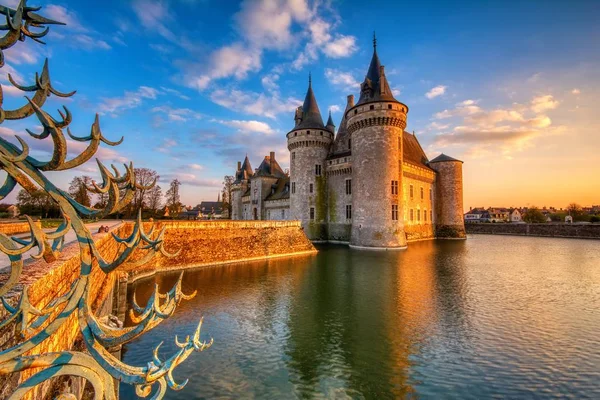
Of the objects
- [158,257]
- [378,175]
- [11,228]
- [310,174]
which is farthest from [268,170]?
[11,228]

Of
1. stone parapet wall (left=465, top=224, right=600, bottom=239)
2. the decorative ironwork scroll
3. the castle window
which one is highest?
the castle window

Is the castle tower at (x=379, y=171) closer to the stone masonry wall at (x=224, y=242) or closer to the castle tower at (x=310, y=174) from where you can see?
the castle tower at (x=310, y=174)

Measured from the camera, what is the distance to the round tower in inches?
1662

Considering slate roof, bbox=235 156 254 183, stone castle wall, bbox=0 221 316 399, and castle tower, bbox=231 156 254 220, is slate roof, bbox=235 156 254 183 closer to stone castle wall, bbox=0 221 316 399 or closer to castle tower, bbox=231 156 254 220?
castle tower, bbox=231 156 254 220

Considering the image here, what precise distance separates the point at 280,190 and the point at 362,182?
15701 mm

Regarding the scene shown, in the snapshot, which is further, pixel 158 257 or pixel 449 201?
pixel 449 201

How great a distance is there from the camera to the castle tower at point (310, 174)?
116 feet

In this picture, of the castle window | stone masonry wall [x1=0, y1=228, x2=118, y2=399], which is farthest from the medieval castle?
stone masonry wall [x1=0, y1=228, x2=118, y2=399]

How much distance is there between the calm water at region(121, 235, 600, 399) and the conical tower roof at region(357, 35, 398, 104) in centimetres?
1945

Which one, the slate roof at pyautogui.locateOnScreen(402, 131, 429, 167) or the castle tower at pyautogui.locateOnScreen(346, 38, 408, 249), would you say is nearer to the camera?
the castle tower at pyautogui.locateOnScreen(346, 38, 408, 249)

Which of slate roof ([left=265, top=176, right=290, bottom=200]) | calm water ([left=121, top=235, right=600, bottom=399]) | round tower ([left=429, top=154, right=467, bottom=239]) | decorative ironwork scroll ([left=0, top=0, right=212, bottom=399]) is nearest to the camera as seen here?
decorative ironwork scroll ([left=0, top=0, right=212, bottom=399])

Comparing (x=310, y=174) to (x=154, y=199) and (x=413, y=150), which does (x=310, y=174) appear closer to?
(x=413, y=150)

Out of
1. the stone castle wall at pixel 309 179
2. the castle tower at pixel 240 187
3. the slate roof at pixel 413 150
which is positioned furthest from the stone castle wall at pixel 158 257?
the castle tower at pixel 240 187

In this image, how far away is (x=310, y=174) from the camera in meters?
35.9
